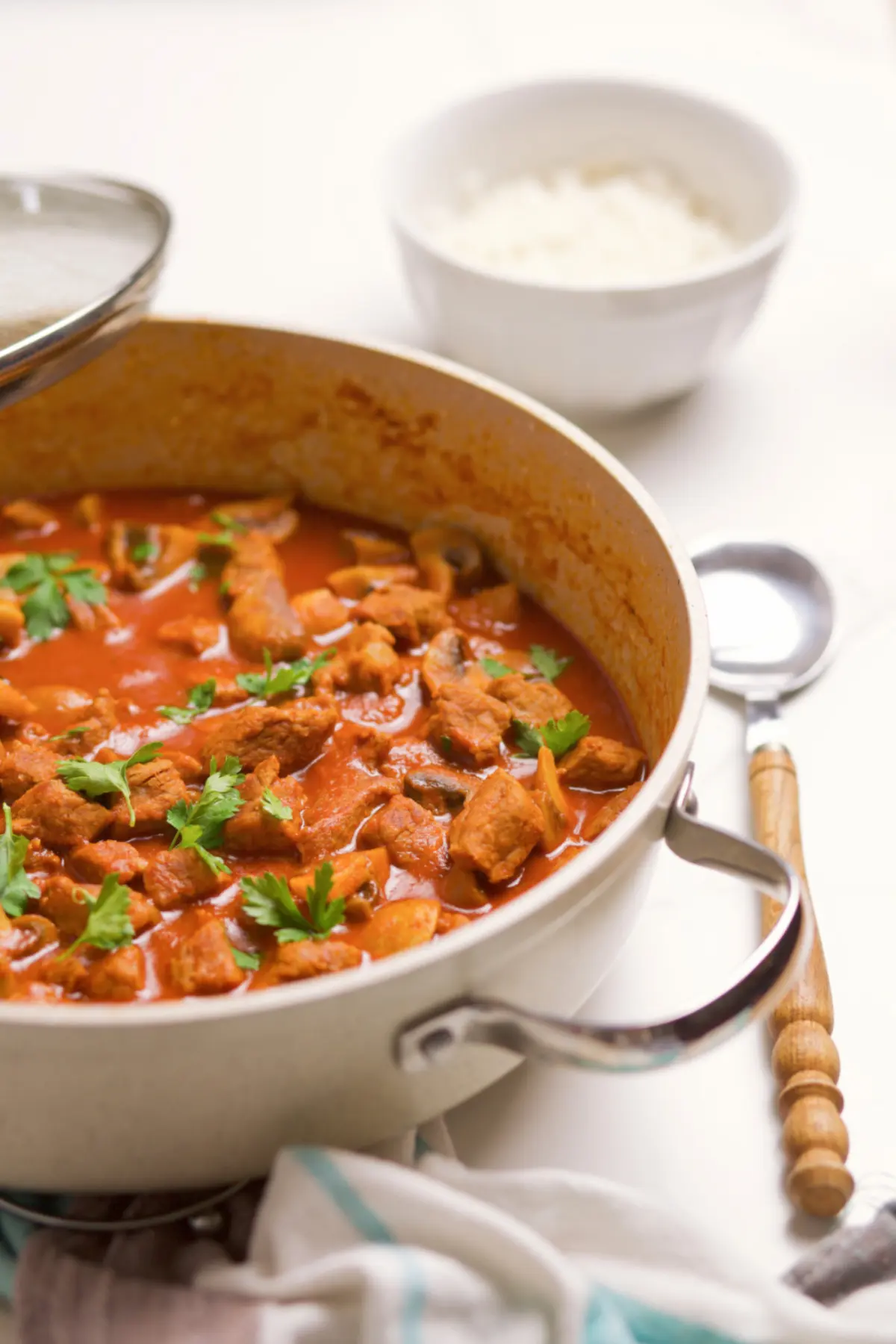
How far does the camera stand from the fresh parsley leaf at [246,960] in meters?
1.81

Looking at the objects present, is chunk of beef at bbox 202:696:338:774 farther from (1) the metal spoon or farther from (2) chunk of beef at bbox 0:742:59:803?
(1) the metal spoon

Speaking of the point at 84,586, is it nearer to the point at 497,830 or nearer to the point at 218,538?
the point at 218,538

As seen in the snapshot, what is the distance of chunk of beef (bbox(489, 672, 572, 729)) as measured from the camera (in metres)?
2.22

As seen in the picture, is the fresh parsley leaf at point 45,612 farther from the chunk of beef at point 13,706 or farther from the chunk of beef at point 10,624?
the chunk of beef at point 13,706

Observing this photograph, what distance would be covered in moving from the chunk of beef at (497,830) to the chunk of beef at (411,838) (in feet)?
0.09

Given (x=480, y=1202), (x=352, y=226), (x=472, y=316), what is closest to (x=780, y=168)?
(x=472, y=316)

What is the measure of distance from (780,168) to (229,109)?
174cm

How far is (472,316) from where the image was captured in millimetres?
2877

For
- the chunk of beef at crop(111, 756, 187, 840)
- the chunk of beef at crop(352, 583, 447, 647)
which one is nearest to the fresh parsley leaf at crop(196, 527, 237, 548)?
the chunk of beef at crop(352, 583, 447, 647)

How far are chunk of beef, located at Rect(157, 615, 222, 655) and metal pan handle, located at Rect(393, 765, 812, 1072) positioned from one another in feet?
3.39

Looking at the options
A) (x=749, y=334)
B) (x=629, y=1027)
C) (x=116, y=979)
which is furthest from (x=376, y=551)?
(x=629, y=1027)

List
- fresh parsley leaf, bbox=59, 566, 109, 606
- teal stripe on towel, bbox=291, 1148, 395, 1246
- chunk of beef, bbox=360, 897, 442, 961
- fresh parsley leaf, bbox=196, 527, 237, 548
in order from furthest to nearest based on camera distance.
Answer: fresh parsley leaf, bbox=196, 527, 237, 548 < fresh parsley leaf, bbox=59, 566, 109, 606 < chunk of beef, bbox=360, 897, 442, 961 < teal stripe on towel, bbox=291, 1148, 395, 1246

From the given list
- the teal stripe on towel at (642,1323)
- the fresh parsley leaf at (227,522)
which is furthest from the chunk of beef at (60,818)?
the teal stripe on towel at (642,1323)

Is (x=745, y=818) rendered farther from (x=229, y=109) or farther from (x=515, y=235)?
(x=229, y=109)
